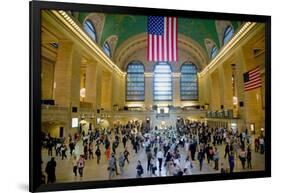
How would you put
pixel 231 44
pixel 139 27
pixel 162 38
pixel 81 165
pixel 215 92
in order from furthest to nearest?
1. pixel 231 44
2. pixel 215 92
3. pixel 162 38
4. pixel 139 27
5. pixel 81 165

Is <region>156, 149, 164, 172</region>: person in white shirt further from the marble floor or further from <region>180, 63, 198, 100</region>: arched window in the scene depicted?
<region>180, 63, 198, 100</region>: arched window

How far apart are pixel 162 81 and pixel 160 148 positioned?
1655 millimetres

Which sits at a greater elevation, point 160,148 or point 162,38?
point 162,38

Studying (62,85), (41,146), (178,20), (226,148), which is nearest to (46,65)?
(62,85)

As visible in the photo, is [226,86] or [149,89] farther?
[226,86]

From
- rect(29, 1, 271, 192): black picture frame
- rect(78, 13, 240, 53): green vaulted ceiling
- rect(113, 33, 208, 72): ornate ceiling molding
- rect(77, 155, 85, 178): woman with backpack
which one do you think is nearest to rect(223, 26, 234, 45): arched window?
rect(78, 13, 240, 53): green vaulted ceiling

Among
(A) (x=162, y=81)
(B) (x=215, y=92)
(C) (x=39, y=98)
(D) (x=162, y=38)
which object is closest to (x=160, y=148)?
(A) (x=162, y=81)

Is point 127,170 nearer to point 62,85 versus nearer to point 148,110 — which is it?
point 148,110

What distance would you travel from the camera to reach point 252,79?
862 centimetres

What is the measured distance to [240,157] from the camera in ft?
28.1

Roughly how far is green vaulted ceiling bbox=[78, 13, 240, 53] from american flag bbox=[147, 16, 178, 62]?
0.50 ft

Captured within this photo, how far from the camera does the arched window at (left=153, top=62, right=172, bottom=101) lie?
26.5 feet

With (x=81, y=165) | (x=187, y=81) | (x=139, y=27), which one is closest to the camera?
(x=81, y=165)

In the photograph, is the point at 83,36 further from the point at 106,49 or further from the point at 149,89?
the point at 149,89
